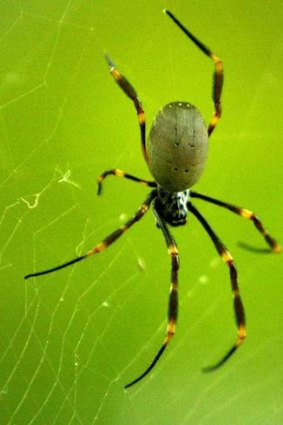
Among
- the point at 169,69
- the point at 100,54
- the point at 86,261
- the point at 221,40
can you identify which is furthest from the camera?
the point at 221,40

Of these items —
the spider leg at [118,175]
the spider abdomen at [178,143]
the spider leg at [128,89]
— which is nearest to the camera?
the spider abdomen at [178,143]

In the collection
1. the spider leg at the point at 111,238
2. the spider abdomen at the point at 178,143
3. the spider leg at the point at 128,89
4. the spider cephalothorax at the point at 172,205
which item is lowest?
the spider cephalothorax at the point at 172,205

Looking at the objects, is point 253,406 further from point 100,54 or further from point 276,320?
point 100,54

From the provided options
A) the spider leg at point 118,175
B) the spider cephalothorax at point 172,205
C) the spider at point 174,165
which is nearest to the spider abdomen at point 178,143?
the spider at point 174,165

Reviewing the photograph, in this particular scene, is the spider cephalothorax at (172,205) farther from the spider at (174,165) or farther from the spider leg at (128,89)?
the spider leg at (128,89)

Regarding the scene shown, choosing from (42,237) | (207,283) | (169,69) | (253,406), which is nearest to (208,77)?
(169,69)

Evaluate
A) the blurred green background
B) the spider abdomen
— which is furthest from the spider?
the blurred green background

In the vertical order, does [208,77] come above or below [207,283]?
above

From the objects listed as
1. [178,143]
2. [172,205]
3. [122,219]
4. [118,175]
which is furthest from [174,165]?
[122,219]
